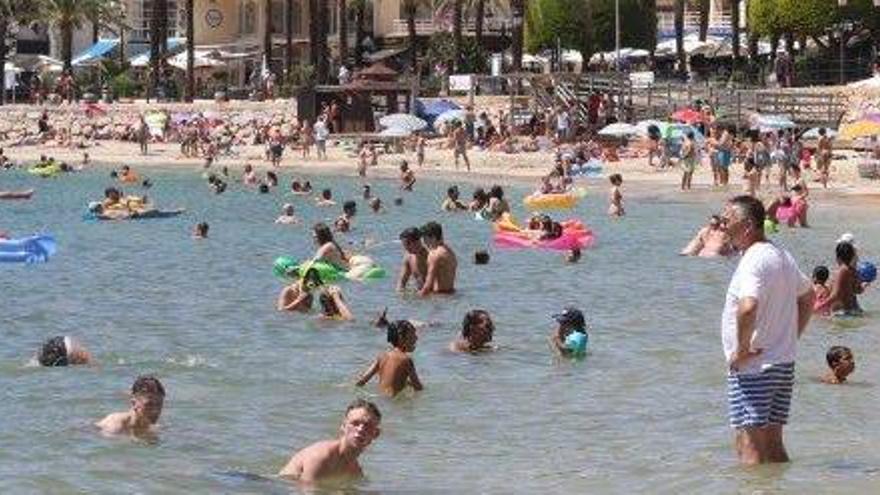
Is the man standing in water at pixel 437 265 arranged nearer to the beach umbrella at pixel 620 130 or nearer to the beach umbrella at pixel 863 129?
the beach umbrella at pixel 863 129

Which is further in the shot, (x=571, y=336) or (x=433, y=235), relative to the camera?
(x=433, y=235)

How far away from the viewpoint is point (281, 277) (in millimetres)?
24531

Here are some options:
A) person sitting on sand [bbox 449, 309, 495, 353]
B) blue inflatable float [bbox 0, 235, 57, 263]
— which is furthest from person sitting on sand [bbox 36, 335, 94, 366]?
blue inflatable float [bbox 0, 235, 57, 263]

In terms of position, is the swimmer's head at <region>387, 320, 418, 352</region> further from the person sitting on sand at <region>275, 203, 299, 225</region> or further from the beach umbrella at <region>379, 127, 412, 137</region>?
the beach umbrella at <region>379, 127, 412, 137</region>

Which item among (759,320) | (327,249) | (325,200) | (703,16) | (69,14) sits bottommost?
(325,200)

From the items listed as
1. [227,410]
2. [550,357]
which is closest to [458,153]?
[550,357]

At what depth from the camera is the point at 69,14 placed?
237 feet

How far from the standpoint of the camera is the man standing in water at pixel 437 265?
798 inches

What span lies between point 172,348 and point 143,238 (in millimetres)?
14623

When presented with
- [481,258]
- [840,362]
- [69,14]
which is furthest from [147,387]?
[69,14]

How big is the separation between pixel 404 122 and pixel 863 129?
15499 mm

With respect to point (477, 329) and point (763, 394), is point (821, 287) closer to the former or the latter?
point (477, 329)

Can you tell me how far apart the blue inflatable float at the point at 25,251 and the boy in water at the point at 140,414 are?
15.4 m

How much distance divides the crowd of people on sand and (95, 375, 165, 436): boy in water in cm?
1
